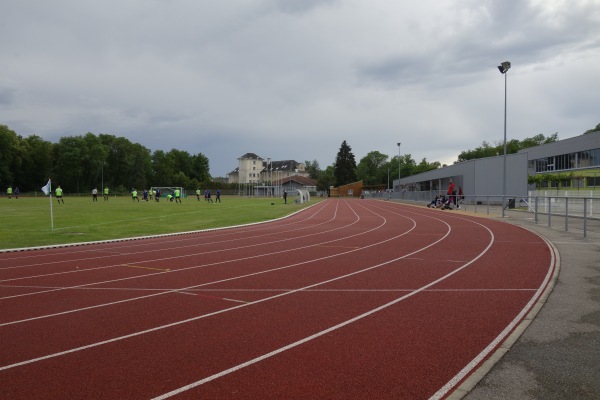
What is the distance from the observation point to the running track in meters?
3.92

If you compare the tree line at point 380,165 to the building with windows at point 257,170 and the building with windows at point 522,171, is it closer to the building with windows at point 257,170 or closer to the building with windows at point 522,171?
the building with windows at point 257,170

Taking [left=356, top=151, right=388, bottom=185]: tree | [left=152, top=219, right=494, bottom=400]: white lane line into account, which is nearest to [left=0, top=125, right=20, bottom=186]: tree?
[left=356, top=151, right=388, bottom=185]: tree

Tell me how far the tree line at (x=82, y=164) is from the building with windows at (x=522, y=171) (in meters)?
66.6

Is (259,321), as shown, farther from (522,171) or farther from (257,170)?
(257,170)

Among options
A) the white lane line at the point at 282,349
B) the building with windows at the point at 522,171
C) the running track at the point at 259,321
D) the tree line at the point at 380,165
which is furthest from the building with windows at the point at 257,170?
the white lane line at the point at 282,349

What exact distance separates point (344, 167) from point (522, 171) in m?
86.9

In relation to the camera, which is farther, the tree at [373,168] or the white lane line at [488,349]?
the tree at [373,168]

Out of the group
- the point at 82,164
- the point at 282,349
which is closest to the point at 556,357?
the point at 282,349

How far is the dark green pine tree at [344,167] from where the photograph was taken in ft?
391

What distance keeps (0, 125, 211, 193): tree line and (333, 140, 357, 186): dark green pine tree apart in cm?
3779

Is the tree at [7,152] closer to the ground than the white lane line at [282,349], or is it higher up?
higher up

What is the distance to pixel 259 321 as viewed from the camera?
5715mm

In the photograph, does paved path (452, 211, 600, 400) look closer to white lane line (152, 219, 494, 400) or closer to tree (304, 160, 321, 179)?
white lane line (152, 219, 494, 400)

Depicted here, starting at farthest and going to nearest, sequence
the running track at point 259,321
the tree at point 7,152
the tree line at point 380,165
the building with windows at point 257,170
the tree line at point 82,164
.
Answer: the building with windows at point 257,170
the tree line at point 380,165
the tree line at point 82,164
the tree at point 7,152
the running track at point 259,321
